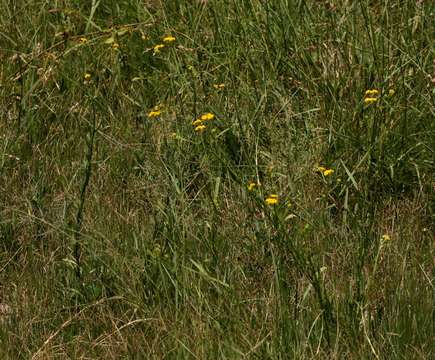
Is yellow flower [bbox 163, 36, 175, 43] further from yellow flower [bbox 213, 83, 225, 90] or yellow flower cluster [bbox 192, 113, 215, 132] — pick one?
yellow flower cluster [bbox 192, 113, 215, 132]

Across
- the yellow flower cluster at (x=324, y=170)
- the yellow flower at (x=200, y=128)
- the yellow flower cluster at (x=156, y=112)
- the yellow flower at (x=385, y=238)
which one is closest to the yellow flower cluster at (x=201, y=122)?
the yellow flower at (x=200, y=128)

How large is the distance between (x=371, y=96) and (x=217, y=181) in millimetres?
646

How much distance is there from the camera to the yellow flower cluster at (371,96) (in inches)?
145

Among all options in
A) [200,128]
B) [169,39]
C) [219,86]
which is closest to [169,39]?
[169,39]

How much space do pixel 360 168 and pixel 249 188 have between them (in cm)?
55

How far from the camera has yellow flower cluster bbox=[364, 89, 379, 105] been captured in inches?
145

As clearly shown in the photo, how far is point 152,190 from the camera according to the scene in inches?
147

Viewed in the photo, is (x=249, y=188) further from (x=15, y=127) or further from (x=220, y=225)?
(x=15, y=127)

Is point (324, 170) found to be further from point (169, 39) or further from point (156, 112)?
point (169, 39)

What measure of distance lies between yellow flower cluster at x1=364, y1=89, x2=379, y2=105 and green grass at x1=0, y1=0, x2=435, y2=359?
1.2 inches

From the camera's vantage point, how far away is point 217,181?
12.0ft

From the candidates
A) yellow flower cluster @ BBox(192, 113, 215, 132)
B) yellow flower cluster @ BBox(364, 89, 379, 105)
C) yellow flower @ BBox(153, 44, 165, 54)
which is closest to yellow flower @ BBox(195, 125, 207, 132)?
yellow flower cluster @ BBox(192, 113, 215, 132)

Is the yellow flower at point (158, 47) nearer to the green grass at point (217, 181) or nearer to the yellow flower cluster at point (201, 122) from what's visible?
the green grass at point (217, 181)

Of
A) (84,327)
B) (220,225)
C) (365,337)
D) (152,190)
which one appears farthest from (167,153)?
(365,337)
